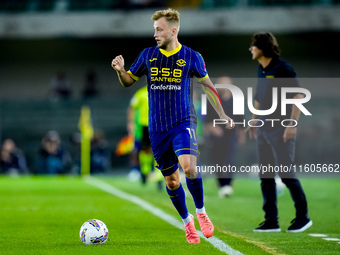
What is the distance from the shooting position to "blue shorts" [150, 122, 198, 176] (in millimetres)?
6445

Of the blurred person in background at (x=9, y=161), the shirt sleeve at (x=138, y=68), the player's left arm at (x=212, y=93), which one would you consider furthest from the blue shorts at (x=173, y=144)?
the blurred person in background at (x=9, y=161)

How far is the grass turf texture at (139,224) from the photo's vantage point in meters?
6.29

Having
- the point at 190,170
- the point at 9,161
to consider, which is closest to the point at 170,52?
the point at 190,170

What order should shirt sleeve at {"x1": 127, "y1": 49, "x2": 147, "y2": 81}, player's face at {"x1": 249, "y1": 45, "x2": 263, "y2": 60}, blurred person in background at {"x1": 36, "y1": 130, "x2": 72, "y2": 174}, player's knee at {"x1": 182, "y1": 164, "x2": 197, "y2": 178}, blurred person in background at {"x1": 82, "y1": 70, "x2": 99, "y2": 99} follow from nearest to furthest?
player's knee at {"x1": 182, "y1": 164, "x2": 197, "y2": 178} → shirt sleeve at {"x1": 127, "y1": 49, "x2": 147, "y2": 81} → player's face at {"x1": 249, "y1": 45, "x2": 263, "y2": 60} → blurred person in background at {"x1": 36, "y1": 130, "x2": 72, "y2": 174} → blurred person in background at {"x1": 82, "y1": 70, "x2": 99, "y2": 99}

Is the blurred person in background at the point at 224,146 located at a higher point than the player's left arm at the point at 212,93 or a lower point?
lower

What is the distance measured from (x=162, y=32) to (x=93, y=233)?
1886 millimetres

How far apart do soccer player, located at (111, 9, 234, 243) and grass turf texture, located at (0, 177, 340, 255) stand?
1.77 ft

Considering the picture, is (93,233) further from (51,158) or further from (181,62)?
(51,158)

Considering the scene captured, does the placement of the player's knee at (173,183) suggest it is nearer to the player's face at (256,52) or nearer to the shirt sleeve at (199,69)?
the shirt sleeve at (199,69)

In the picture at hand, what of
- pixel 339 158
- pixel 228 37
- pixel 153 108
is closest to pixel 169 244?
pixel 153 108

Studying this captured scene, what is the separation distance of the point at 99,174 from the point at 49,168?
1.75 metres

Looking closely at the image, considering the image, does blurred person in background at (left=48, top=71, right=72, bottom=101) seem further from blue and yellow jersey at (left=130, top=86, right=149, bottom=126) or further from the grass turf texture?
the grass turf texture

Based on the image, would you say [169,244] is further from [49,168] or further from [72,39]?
[72,39]

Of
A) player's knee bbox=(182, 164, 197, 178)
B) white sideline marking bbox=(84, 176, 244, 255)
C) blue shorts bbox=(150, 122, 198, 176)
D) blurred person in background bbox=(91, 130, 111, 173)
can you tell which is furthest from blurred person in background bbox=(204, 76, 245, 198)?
blurred person in background bbox=(91, 130, 111, 173)
